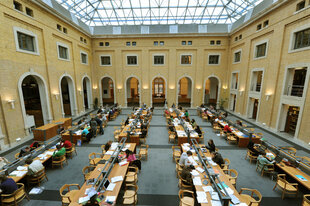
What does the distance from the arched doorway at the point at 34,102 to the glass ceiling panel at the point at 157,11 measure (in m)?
10.8

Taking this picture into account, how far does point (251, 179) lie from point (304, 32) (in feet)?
37.5

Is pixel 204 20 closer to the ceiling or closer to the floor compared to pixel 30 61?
closer to the ceiling

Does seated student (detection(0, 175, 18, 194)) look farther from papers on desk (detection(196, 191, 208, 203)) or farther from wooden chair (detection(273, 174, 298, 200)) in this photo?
wooden chair (detection(273, 174, 298, 200))

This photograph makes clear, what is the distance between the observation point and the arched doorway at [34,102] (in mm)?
12258

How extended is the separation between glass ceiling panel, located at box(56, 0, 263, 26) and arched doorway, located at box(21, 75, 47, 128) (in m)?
10.8

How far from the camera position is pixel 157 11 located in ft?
68.7

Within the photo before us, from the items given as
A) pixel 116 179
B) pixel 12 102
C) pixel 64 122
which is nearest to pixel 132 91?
pixel 64 122

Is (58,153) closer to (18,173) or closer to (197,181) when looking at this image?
(18,173)

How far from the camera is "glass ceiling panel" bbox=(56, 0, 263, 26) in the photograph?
19094 mm

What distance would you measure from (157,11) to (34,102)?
1994 centimetres

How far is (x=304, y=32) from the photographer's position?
10.3 metres

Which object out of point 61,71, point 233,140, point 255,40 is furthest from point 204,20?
point 61,71

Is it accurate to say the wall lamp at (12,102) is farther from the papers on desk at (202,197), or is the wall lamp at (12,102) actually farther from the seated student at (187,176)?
the papers on desk at (202,197)

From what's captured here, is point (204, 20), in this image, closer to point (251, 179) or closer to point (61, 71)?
point (61, 71)
